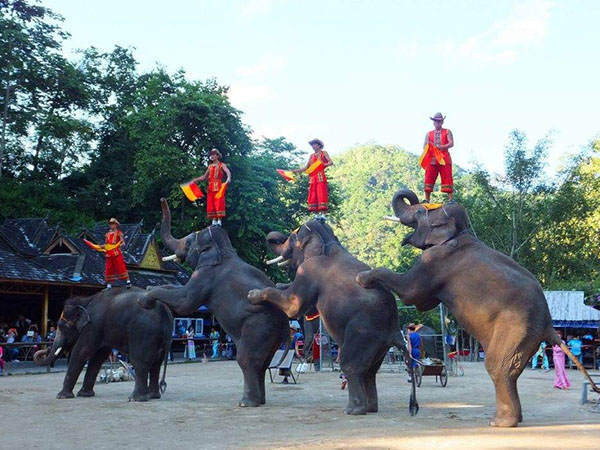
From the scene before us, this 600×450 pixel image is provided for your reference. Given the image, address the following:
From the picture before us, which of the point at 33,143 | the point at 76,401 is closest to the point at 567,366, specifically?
the point at 76,401

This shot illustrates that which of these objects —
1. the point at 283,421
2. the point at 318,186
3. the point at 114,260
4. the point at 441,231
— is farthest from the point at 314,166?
the point at 114,260

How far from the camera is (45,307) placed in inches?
1049

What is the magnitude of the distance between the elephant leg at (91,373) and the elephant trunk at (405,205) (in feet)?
22.3

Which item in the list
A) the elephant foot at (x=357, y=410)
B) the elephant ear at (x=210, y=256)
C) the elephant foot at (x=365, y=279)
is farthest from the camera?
the elephant ear at (x=210, y=256)

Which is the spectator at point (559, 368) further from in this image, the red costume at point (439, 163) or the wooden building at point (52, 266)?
the wooden building at point (52, 266)

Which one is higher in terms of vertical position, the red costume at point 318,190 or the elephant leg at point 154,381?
the red costume at point 318,190

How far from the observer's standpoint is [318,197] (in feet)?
42.0

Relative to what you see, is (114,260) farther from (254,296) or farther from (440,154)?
(440,154)

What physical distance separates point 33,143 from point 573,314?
30516mm

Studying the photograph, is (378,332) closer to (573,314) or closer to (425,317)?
(573,314)

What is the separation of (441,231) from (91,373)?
8078 mm

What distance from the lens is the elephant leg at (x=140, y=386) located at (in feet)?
44.0

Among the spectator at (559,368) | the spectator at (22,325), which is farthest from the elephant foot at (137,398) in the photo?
the spectator at (22,325)

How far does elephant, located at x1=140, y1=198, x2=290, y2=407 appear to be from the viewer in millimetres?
12359
